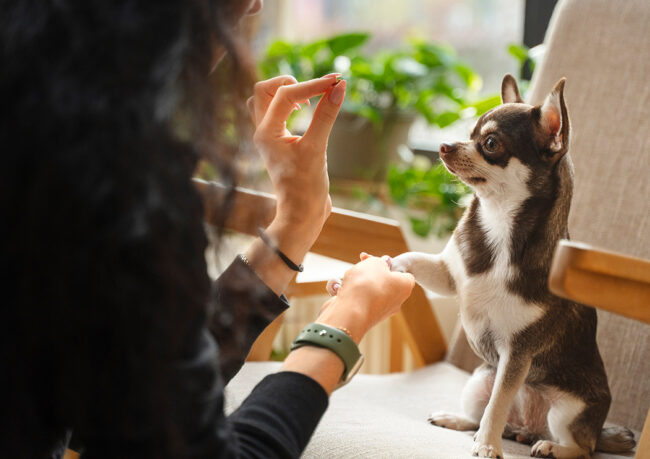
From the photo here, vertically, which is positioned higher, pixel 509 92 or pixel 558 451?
pixel 509 92

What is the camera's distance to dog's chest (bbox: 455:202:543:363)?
0.84m

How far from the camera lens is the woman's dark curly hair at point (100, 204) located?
46cm

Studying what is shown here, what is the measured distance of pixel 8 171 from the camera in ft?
1.54

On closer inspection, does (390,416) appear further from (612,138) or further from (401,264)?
(612,138)

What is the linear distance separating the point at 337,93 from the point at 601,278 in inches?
14.3

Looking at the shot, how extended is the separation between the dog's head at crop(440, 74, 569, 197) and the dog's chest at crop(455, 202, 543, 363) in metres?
0.05

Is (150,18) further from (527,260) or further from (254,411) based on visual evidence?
(527,260)

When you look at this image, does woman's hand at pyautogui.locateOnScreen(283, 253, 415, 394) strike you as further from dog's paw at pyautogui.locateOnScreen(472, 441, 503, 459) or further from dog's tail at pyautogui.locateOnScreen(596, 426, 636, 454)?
dog's tail at pyautogui.locateOnScreen(596, 426, 636, 454)

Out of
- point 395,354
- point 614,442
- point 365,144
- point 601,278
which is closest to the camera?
point 601,278

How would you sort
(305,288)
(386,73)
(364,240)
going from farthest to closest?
A: (386,73), (305,288), (364,240)

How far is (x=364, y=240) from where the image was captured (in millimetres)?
1136

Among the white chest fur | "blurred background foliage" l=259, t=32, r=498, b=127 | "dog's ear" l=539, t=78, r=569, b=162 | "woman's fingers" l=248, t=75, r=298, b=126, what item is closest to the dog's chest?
the white chest fur

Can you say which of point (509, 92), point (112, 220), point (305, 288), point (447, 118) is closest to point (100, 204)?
point (112, 220)

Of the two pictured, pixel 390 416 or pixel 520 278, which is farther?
pixel 390 416
